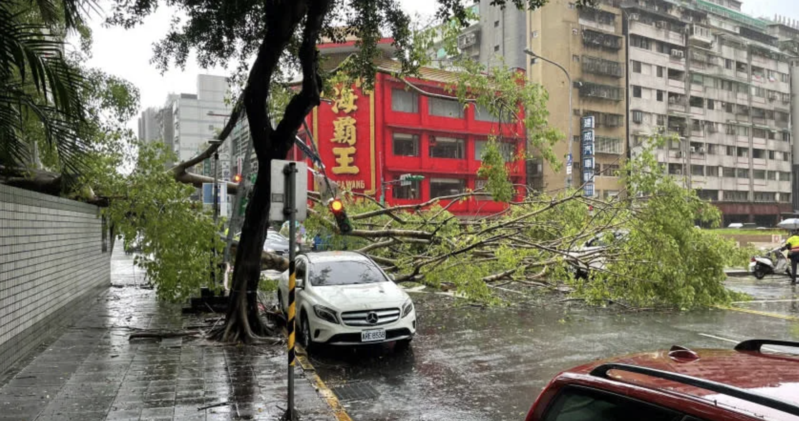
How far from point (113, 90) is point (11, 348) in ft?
27.6

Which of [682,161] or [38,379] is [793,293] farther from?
[682,161]

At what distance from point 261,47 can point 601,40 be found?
49.5 m

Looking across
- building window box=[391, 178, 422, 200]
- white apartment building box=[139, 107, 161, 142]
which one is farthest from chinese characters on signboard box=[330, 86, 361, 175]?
white apartment building box=[139, 107, 161, 142]

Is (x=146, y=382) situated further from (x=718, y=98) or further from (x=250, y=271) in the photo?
(x=718, y=98)

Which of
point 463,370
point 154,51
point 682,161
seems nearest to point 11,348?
point 463,370

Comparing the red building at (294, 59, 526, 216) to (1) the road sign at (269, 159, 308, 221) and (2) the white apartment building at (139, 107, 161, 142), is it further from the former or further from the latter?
(2) the white apartment building at (139, 107, 161, 142)

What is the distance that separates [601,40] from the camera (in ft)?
174

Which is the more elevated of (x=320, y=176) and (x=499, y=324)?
(x=320, y=176)

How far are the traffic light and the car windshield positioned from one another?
3.23ft

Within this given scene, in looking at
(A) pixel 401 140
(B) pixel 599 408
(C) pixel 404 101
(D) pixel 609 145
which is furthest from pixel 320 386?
(D) pixel 609 145

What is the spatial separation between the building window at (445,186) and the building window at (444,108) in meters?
4.72

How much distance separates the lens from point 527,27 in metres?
51.7

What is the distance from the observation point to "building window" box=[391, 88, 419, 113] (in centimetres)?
4069

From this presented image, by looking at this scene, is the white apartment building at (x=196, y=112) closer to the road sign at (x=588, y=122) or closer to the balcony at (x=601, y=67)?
the balcony at (x=601, y=67)
